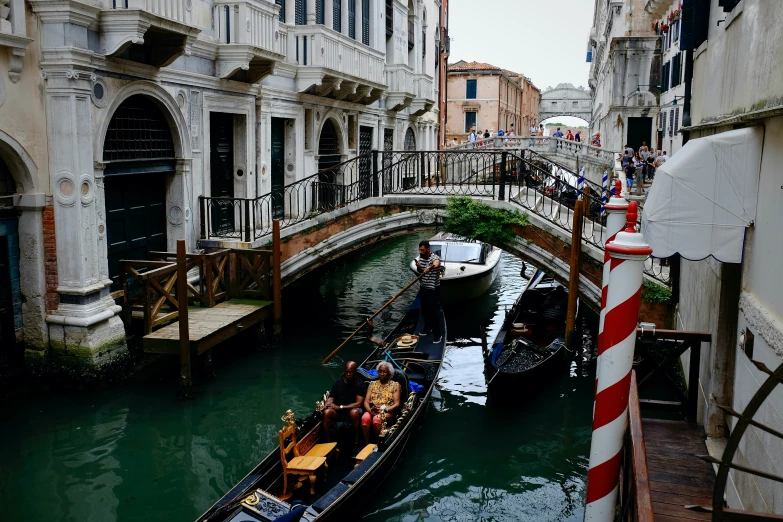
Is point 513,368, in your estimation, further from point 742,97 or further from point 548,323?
point 742,97

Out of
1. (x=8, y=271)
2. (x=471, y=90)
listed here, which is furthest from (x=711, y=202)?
(x=471, y=90)

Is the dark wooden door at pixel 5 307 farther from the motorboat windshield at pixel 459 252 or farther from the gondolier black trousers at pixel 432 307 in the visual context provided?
the motorboat windshield at pixel 459 252

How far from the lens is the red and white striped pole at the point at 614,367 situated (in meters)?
3.69

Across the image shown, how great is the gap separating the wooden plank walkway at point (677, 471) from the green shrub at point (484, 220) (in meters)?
5.72

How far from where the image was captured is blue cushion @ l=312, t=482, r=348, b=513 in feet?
18.7

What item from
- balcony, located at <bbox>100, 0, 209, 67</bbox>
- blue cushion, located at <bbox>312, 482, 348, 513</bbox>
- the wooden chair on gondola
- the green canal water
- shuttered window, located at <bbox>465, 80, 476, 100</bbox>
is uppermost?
shuttered window, located at <bbox>465, 80, 476, 100</bbox>

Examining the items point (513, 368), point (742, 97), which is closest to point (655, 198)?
point (742, 97)

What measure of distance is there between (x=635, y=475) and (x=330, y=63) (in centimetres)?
1140

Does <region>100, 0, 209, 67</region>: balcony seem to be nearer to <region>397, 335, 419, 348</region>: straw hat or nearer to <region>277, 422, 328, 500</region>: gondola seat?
<region>397, 335, 419, 348</region>: straw hat

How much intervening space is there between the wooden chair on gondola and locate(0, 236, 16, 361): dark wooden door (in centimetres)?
394

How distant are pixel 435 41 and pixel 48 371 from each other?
17.8 meters

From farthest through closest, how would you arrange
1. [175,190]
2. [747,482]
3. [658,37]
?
[658,37] → [175,190] → [747,482]

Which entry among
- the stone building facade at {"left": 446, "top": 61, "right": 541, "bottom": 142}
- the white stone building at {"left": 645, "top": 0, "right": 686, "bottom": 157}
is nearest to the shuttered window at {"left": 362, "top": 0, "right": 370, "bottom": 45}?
the white stone building at {"left": 645, "top": 0, "right": 686, "bottom": 157}

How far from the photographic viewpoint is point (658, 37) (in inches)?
878
